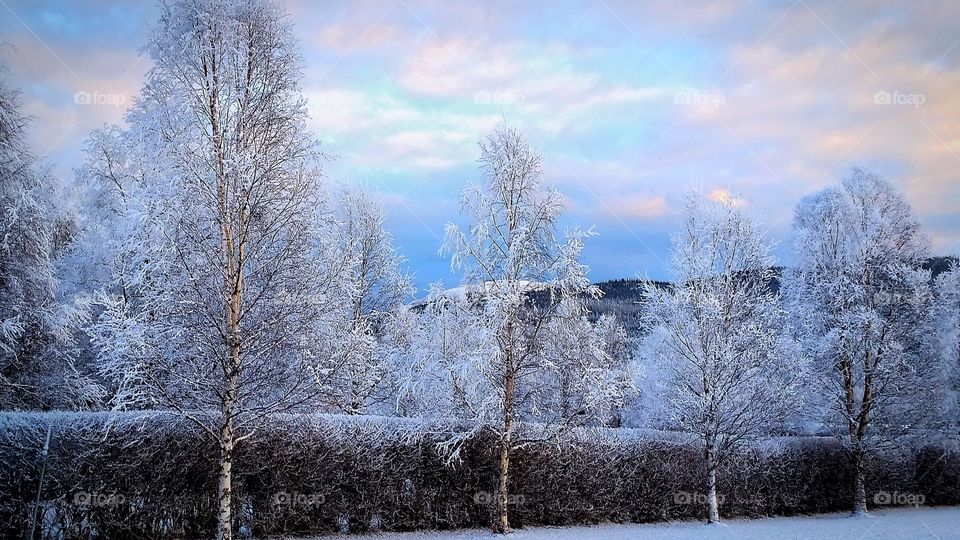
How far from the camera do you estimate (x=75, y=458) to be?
35.4 feet

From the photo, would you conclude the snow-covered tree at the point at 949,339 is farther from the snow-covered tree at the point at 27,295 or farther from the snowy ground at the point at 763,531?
the snow-covered tree at the point at 27,295

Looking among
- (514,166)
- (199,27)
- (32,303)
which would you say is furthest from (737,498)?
(32,303)

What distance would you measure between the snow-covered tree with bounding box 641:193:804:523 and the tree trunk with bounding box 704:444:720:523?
0.03 meters

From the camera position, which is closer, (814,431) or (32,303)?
(32,303)

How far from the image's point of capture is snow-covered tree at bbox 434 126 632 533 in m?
13.4

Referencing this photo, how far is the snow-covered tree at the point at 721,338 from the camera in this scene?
56.0 ft

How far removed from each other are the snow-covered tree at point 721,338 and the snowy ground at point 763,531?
1571 millimetres

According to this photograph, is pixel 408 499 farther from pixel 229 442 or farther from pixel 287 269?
pixel 287 269

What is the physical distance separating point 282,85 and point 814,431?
831 inches

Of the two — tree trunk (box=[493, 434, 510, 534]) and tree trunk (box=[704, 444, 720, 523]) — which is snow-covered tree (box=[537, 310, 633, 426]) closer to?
tree trunk (box=[493, 434, 510, 534])

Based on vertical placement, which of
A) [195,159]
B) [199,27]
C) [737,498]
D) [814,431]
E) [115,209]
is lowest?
[737,498]

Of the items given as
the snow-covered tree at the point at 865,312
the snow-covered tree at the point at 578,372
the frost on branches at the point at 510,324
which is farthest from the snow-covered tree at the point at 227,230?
the snow-covered tree at the point at 865,312

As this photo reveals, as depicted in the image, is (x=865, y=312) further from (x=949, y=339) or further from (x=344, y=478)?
(x=344, y=478)

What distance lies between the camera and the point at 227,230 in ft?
32.8
